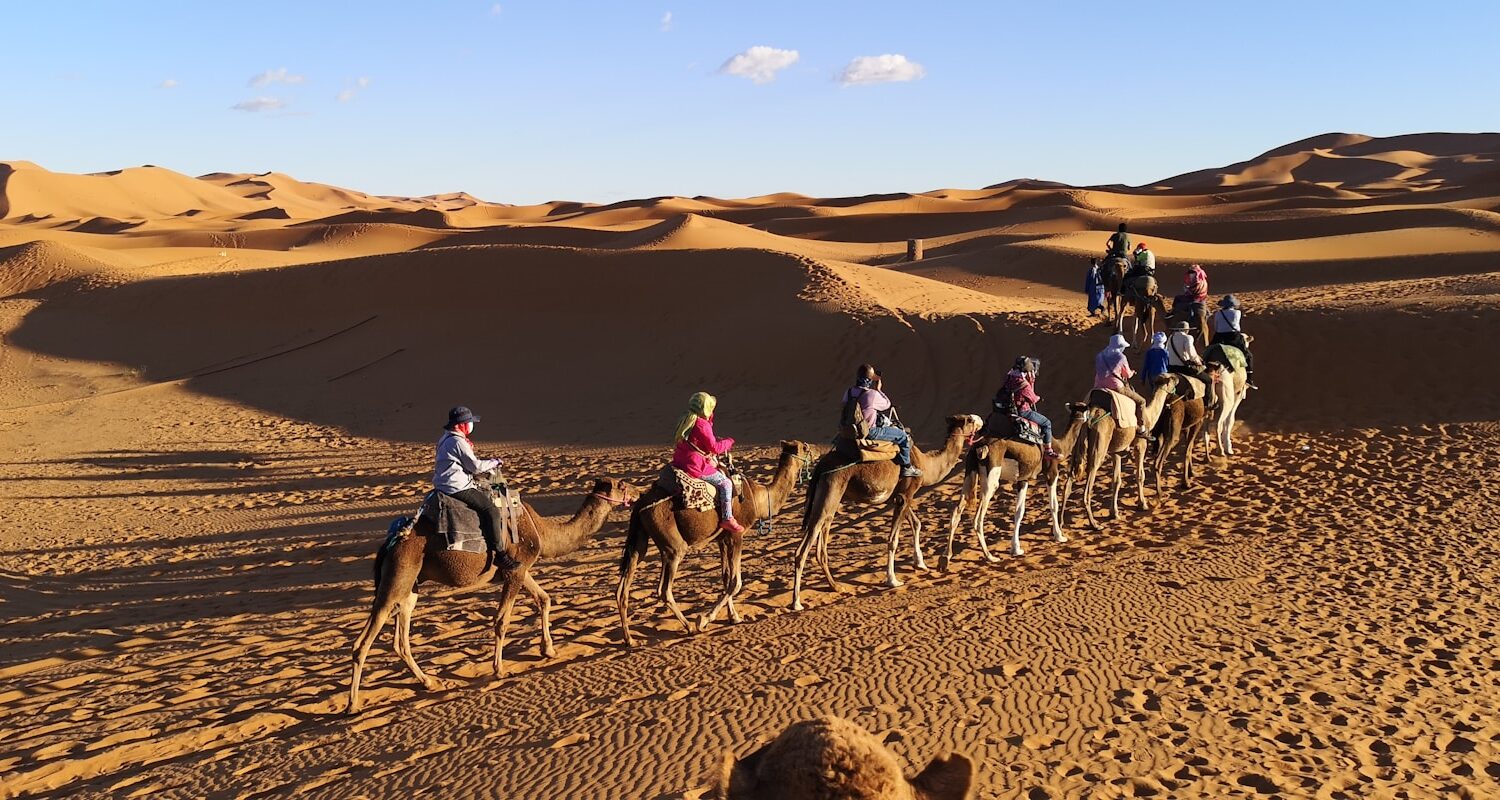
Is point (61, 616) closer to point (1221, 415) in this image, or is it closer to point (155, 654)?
point (155, 654)

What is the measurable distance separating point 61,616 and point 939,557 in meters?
9.87

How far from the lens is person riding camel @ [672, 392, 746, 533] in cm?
996

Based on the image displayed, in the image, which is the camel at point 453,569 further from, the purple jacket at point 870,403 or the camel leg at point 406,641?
the purple jacket at point 870,403

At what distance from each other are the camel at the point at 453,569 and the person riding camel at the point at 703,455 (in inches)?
28.2

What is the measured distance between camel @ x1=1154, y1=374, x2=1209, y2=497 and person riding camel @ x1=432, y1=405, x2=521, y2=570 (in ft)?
31.6

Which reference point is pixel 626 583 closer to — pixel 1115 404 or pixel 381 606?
pixel 381 606

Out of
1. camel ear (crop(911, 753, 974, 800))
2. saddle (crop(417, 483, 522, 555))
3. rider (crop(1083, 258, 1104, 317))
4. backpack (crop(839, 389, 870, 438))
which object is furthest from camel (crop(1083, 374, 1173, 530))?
camel ear (crop(911, 753, 974, 800))

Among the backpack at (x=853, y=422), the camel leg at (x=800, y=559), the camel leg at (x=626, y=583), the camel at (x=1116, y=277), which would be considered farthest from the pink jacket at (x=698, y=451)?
the camel at (x=1116, y=277)

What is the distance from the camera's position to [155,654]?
10461 mm

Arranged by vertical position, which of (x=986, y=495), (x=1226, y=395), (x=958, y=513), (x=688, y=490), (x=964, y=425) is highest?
(x=964, y=425)

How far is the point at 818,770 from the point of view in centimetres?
245

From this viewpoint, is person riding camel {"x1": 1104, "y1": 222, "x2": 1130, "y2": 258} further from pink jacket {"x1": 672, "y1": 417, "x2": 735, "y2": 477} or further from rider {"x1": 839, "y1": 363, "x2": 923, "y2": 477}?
pink jacket {"x1": 672, "y1": 417, "x2": 735, "y2": 477}

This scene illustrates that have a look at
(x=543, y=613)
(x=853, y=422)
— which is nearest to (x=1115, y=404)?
(x=853, y=422)

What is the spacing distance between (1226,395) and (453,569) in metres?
12.7
